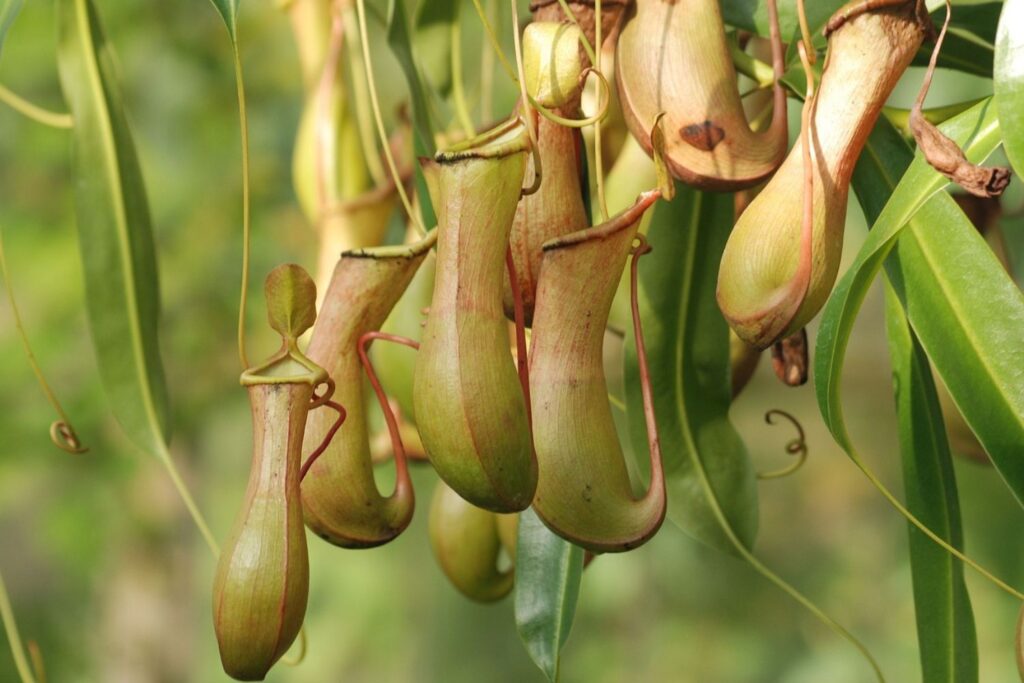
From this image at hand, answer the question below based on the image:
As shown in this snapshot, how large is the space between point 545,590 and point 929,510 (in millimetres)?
194

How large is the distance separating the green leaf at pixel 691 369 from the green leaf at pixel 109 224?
284 millimetres

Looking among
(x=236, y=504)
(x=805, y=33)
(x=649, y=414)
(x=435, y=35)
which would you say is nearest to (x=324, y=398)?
(x=649, y=414)

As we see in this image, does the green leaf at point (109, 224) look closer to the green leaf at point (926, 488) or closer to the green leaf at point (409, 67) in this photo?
the green leaf at point (409, 67)

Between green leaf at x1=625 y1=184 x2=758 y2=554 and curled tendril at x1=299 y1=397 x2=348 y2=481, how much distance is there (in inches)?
6.9

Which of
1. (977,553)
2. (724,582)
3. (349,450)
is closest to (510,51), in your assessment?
(349,450)

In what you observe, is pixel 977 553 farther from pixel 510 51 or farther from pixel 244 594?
pixel 244 594

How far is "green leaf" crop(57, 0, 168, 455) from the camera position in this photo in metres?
0.66

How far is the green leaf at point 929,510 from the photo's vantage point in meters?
0.55

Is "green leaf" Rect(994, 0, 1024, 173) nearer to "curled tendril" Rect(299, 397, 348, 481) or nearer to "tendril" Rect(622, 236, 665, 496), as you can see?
"tendril" Rect(622, 236, 665, 496)

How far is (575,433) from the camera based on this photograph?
0.43m

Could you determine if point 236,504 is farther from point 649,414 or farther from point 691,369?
point 649,414

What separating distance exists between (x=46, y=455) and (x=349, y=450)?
57.1 inches

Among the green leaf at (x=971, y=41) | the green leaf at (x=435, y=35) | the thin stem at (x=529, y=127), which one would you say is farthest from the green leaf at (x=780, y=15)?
the green leaf at (x=435, y=35)

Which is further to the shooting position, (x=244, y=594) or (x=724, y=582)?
(x=724, y=582)
